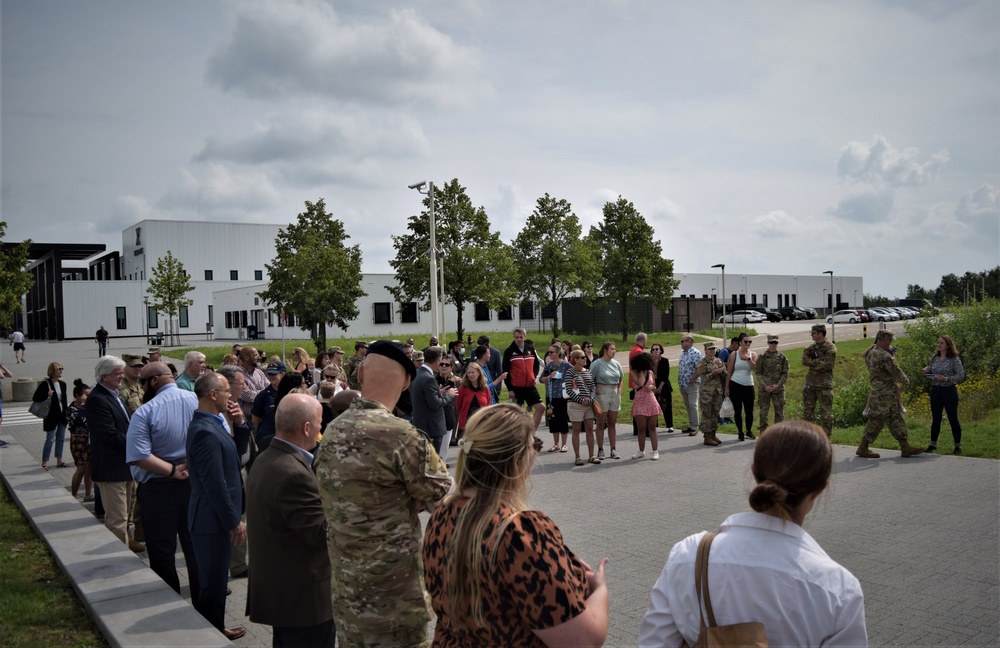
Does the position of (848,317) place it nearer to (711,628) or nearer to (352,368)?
(352,368)

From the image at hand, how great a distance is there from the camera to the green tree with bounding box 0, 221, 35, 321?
24.8m

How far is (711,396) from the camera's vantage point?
1402 cm

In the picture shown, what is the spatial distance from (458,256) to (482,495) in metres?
38.5

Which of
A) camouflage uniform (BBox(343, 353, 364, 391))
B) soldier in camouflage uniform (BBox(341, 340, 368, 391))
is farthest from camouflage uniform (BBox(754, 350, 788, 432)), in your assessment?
camouflage uniform (BBox(343, 353, 364, 391))

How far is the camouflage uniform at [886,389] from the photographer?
11594 millimetres

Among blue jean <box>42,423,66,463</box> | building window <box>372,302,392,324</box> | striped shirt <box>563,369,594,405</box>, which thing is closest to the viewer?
striped shirt <box>563,369,594,405</box>

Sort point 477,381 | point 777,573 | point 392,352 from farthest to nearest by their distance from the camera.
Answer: point 477,381
point 392,352
point 777,573

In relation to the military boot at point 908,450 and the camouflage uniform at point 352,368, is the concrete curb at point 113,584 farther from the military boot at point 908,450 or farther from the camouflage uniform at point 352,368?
the military boot at point 908,450

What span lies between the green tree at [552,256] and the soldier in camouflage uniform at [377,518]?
4215 cm

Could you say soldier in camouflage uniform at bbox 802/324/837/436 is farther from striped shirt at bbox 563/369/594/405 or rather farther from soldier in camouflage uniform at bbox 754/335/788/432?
striped shirt at bbox 563/369/594/405

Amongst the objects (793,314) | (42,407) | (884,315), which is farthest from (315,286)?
(884,315)

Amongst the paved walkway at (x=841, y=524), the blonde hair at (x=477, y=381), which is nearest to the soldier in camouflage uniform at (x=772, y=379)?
the paved walkway at (x=841, y=524)

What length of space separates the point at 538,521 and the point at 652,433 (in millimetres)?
10558

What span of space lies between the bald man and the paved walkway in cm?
139
